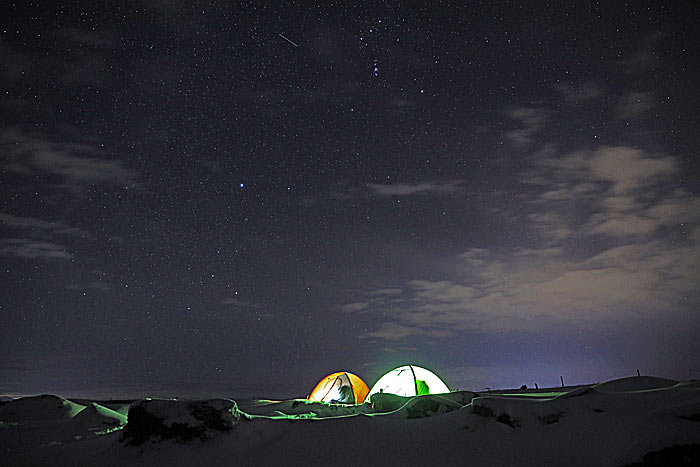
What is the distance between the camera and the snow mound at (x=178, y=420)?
25.2 feet

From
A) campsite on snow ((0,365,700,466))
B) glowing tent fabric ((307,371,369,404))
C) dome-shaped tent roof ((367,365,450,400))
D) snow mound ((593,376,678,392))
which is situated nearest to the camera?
campsite on snow ((0,365,700,466))

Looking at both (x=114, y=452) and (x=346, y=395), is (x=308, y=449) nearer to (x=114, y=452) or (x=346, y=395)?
(x=114, y=452)

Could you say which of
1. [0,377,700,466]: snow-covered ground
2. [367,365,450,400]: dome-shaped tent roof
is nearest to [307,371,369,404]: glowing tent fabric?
[367,365,450,400]: dome-shaped tent roof

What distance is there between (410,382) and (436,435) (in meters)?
9.93

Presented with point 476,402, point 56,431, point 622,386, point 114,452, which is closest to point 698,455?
point 476,402

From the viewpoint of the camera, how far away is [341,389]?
18.1 metres

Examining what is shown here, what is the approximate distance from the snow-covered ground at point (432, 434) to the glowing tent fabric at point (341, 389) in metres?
9.93

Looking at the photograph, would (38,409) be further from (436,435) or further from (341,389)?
(436,435)

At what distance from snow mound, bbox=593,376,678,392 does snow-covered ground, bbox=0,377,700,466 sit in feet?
0.11

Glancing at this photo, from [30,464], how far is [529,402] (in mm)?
8118

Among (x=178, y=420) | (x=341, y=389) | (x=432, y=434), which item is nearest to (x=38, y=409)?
(x=341, y=389)

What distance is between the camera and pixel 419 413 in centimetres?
806

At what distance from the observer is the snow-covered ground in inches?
196

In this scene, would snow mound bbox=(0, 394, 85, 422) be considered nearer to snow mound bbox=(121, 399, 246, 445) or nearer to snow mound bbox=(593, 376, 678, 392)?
snow mound bbox=(121, 399, 246, 445)
